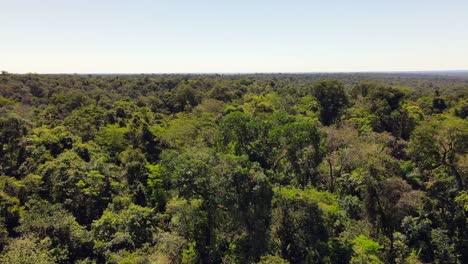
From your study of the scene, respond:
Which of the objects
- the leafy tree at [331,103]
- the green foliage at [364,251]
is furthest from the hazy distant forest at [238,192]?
the leafy tree at [331,103]

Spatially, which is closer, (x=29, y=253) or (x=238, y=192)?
(x=29, y=253)

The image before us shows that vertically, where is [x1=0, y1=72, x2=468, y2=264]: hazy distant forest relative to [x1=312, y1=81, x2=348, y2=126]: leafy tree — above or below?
below

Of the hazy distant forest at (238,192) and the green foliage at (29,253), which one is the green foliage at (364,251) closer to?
the hazy distant forest at (238,192)

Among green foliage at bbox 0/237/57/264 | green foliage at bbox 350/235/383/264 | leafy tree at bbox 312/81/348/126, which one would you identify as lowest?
green foliage at bbox 350/235/383/264

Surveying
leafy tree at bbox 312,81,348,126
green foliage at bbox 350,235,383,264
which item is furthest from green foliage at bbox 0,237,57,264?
leafy tree at bbox 312,81,348,126

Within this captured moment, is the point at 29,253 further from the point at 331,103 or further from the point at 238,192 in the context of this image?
the point at 331,103

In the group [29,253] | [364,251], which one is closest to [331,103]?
[364,251]

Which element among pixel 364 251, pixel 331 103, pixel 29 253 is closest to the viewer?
pixel 29 253

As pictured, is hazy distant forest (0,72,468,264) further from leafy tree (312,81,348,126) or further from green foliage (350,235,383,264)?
leafy tree (312,81,348,126)
